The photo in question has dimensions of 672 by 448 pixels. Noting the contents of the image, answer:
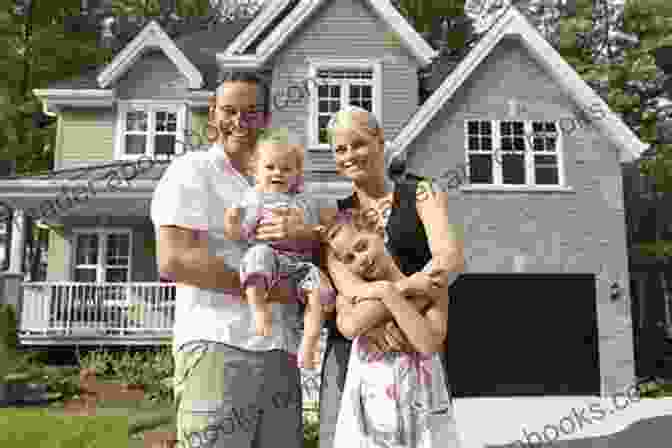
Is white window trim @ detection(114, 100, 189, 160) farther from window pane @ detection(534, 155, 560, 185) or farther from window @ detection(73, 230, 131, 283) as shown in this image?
window pane @ detection(534, 155, 560, 185)

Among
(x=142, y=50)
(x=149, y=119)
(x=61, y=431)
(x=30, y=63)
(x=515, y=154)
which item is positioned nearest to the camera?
(x=61, y=431)

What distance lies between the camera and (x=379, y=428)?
2078 mm

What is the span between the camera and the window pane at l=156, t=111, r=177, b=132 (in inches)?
610

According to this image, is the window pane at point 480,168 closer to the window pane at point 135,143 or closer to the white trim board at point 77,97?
the window pane at point 135,143

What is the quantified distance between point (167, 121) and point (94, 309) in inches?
204

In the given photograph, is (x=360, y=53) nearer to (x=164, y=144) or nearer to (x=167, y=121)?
(x=167, y=121)

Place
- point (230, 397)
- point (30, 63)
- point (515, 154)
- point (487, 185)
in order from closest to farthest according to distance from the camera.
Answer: point (230, 397), point (487, 185), point (515, 154), point (30, 63)

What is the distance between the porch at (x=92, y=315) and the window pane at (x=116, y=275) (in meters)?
1.23

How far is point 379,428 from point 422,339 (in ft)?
1.25

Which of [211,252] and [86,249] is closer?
[211,252]

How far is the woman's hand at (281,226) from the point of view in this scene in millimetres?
2131

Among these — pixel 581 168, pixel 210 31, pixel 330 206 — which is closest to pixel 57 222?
pixel 210 31

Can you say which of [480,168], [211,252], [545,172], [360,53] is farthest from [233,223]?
[360,53]

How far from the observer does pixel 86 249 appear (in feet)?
49.2
